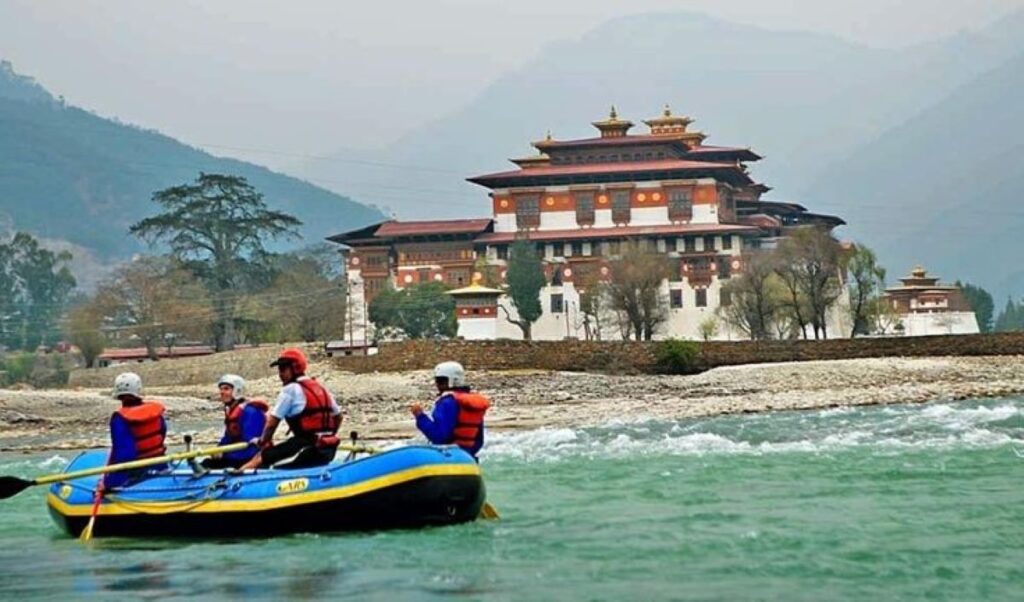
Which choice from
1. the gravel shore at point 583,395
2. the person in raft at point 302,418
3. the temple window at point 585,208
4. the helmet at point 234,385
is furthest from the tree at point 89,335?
the person in raft at point 302,418

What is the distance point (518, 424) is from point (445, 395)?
709 inches

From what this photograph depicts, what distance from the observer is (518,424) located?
33.9 m

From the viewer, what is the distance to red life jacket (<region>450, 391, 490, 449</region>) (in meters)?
16.0

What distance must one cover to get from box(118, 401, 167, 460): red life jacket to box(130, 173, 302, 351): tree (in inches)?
2499

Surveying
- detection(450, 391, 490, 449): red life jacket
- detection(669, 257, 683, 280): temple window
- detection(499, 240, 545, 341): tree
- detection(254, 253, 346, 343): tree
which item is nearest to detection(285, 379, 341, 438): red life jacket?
detection(450, 391, 490, 449): red life jacket

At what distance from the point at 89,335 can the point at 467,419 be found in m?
58.9

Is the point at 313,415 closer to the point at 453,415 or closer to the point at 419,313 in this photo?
the point at 453,415

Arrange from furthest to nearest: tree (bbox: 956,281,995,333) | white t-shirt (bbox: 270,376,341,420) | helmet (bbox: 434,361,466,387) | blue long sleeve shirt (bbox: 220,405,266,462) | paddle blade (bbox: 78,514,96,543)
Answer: tree (bbox: 956,281,995,333), blue long sleeve shirt (bbox: 220,405,266,462), paddle blade (bbox: 78,514,96,543), helmet (bbox: 434,361,466,387), white t-shirt (bbox: 270,376,341,420)

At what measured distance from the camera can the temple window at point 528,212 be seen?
81.9m

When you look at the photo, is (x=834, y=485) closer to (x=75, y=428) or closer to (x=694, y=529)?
(x=694, y=529)

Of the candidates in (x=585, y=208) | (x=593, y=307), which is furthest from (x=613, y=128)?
(x=593, y=307)

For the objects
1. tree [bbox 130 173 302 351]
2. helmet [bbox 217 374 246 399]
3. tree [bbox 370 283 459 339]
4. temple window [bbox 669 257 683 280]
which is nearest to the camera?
helmet [bbox 217 374 246 399]

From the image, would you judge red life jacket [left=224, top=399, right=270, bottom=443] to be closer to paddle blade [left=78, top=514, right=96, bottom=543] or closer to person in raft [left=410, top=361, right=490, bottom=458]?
paddle blade [left=78, top=514, right=96, bottom=543]

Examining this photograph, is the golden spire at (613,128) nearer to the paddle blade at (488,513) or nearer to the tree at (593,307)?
the tree at (593,307)
